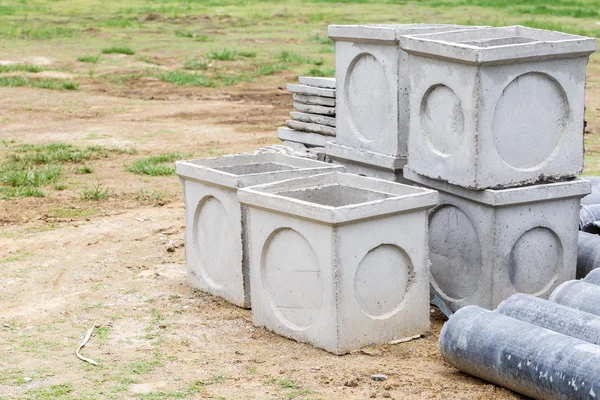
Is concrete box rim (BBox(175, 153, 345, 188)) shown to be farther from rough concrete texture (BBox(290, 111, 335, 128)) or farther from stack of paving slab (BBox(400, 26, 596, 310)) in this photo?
rough concrete texture (BBox(290, 111, 335, 128))

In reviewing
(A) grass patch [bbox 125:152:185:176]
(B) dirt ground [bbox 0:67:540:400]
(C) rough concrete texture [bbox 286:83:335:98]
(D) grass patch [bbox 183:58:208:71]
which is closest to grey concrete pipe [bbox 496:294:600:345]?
(B) dirt ground [bbox 0:67:540:400]

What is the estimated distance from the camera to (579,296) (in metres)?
6.06

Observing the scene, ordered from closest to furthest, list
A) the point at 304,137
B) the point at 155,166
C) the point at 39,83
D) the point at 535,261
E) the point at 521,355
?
1. the point at 521,355
2. the point at 535,261
3. the point at 304,137
4. the point at 155,166
5. the point at 39,83

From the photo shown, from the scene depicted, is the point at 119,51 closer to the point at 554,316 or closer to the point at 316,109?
the point at 316,109

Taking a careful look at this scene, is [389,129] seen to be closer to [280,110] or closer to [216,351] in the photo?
[216,351]

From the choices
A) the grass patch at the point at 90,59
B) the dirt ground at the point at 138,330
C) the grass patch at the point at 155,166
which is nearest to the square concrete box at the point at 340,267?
the dirt ground at the point at 138,330

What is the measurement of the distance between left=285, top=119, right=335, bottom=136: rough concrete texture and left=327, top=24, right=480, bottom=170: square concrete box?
0.93 metres

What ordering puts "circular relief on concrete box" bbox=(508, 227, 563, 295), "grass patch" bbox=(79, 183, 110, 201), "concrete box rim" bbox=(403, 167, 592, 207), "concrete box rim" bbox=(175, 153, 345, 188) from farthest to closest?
"grass patch" bbox=(79, 183, 110, 201) < "concrete box rim" bbox=(175, 153, 345, 188) < "circular relief on concrete box" bbox=(508, 227, 563, 295) < "concrete box rim" bbox=(403, 167, 592, 207)

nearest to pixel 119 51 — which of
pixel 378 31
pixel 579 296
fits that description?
pixel 378 31

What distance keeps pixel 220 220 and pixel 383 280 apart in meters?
1.43

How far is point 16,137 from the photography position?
14109mm

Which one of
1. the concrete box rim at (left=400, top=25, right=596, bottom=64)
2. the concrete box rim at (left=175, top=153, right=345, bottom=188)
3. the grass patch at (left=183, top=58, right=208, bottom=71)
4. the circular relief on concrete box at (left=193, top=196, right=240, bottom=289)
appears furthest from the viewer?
the grass patch at (left=183, top=58, right=208, bottom=71)

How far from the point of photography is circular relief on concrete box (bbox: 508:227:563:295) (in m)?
6.62

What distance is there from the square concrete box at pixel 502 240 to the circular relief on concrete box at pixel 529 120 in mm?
214
